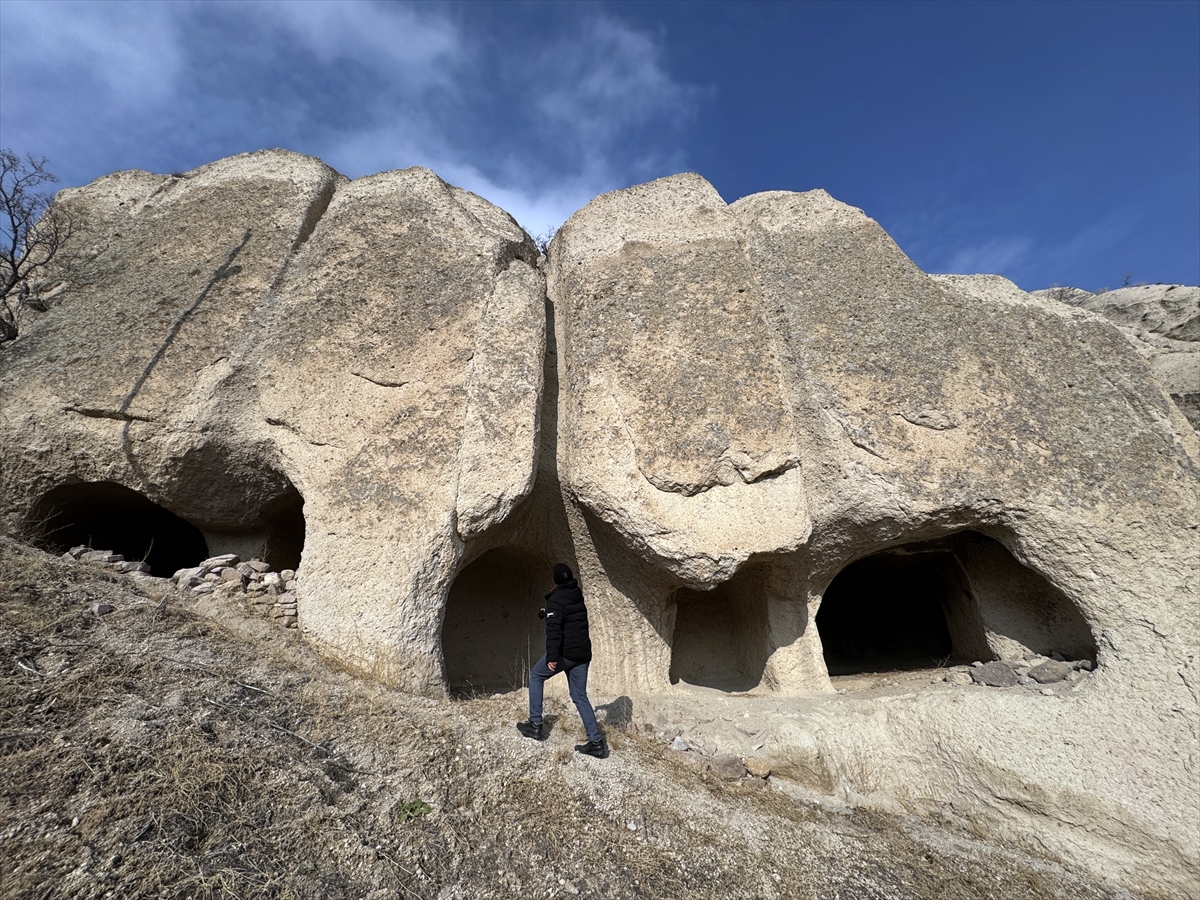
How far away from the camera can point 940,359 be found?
5078 mm

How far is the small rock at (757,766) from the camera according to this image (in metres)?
4.22

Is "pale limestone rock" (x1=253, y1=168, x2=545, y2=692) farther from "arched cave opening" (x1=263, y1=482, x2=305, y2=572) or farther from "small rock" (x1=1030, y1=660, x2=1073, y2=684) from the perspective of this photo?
"small rock" (x1=1030, y1=660, x2=1073, y2=684)

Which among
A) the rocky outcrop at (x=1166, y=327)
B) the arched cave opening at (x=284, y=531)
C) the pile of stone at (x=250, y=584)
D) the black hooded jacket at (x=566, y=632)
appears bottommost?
the black hooded jacket at (x=566, y=632)

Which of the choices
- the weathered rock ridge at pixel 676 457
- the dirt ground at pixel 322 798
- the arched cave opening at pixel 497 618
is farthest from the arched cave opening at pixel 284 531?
the arched cave opening at pixel 497 618

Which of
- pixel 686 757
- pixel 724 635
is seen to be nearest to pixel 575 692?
pixel 686 757

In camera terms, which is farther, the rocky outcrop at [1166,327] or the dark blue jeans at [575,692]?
the rocky outcrop at [1166,327]

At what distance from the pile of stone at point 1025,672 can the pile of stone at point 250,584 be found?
17.3ft

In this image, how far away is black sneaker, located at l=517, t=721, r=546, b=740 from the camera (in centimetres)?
387

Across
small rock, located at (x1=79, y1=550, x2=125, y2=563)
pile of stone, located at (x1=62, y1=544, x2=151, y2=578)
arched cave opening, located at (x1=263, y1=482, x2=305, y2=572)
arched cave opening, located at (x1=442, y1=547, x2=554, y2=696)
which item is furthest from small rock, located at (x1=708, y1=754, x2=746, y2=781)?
small rock, located at (x1=79, y1=550, x2=125, y2=563)

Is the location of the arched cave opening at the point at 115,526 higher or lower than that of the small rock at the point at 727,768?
higher

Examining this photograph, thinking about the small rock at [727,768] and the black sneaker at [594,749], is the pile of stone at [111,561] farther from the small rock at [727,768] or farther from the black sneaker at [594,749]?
the small rock at [727,768]

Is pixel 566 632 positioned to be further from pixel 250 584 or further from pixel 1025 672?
pixel 1025 672

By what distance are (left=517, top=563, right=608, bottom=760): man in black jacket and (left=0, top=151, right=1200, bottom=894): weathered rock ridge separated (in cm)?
81

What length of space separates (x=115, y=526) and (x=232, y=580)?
2628 mm
